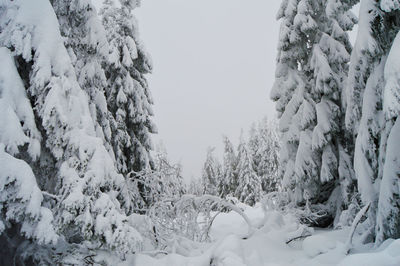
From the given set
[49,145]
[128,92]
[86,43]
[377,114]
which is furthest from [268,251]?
[128,92]

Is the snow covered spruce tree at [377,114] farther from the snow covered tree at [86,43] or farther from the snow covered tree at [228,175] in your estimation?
the snow covered tree at [228,175]

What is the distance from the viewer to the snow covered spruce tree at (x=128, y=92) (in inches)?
558

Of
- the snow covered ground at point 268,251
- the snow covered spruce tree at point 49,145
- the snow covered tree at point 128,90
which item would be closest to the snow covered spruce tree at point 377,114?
the snow covered ground at point 268,251

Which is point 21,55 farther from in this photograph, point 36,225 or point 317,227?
point 317,227

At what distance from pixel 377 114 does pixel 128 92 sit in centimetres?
1128

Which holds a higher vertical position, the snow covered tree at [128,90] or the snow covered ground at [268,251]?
the snow covered tree at [128,90]

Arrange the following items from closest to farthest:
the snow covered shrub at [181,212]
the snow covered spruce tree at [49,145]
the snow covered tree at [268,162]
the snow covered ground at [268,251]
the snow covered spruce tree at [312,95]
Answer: the snow covered spruce tree at [49,145] < the snow covered ground at [268,251] < the snow covered shrub at [181,212] < the snow covered spruce tree at [312,95] < the snow covered tree at [268,162]

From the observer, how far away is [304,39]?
1304 cm

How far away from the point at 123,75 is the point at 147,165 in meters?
4.53

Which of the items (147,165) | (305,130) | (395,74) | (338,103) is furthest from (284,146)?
(395,74)

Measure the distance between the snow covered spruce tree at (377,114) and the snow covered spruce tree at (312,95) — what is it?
5.70 meters

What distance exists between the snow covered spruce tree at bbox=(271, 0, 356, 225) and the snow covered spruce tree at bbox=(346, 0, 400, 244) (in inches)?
224

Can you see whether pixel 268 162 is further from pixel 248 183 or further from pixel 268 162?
pixel 248 183

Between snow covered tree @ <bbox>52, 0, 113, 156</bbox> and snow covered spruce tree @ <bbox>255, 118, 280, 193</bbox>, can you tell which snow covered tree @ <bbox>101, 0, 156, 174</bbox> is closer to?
snow covered tree @ <bbox>52, 0, 113, 156</bbox>
